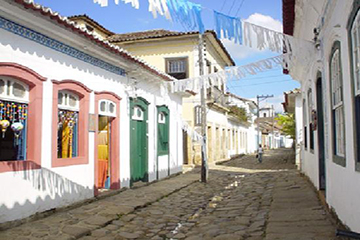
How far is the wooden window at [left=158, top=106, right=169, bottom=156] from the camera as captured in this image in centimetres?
1148

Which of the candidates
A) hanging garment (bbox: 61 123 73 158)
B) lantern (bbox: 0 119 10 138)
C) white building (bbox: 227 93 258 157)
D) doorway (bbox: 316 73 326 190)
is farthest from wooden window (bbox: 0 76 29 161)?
white building (bbox: 227 93 258 157)

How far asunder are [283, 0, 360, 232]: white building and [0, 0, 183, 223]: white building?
4105 millimetres

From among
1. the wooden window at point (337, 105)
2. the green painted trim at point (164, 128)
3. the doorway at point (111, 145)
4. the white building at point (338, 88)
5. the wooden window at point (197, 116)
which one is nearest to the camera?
the white building at point (338, 88)

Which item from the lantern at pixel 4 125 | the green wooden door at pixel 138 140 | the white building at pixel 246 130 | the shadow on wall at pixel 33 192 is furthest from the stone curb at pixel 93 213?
the white building at pixel 246 130

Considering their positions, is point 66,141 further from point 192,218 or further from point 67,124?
point 192,218

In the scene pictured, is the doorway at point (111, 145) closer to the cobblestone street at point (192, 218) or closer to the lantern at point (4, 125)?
the cobblestone street at point (192, 218)

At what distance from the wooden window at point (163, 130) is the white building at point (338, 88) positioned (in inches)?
213

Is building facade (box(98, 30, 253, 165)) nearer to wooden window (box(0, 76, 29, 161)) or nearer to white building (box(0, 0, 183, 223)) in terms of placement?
white building (box(0, 0, 183, 223))

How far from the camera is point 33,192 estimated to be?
5.77m

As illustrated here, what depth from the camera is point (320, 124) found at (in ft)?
23.4

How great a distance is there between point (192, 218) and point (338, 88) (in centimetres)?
339

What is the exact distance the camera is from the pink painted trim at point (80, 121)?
639cm

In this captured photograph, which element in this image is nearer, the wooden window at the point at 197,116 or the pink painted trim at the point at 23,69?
the pink painted trim at the point at 23,69

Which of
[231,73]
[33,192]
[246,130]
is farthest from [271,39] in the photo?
[246,130]
